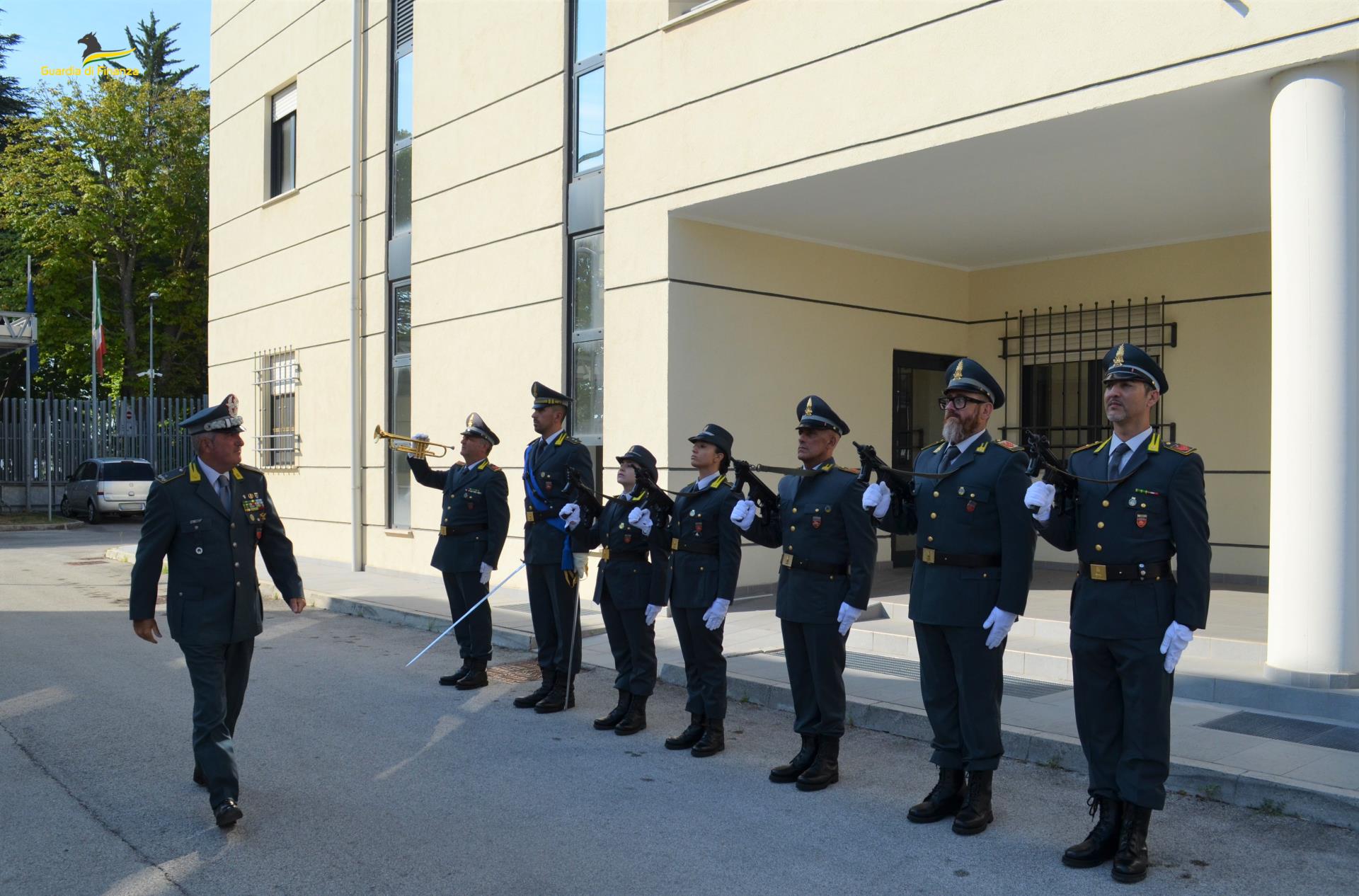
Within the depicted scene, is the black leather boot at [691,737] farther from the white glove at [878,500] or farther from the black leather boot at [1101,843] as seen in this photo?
the black leather boot at [1101,843]

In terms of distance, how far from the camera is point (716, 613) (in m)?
6.34

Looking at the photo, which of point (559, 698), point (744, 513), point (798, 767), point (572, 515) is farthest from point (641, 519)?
point (798, 767)

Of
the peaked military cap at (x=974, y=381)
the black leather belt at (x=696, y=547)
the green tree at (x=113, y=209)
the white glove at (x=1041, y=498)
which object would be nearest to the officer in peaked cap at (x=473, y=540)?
the black leather belt at (x=696, y=547)

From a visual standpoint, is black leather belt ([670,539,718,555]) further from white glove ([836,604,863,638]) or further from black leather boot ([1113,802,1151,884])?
black leather boot ([1113,802,1151,884])

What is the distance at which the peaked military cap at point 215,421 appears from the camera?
5.50 meters

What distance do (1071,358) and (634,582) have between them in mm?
7440

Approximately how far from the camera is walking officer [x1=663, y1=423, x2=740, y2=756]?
6.53 metres

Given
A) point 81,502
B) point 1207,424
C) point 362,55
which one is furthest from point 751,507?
point 81,502

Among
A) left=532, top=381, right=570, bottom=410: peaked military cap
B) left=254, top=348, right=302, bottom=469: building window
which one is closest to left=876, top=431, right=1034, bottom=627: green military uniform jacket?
left=532, top=381, right=570, bottom=410: peaked military cap

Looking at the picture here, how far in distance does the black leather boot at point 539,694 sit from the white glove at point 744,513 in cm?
238

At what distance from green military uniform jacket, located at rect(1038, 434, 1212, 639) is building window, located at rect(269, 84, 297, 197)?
1621 cm

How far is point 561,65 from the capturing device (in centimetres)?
1263

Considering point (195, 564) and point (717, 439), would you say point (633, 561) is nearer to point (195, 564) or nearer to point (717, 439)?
point (717, 439)

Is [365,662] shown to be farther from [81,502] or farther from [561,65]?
[81,502]
